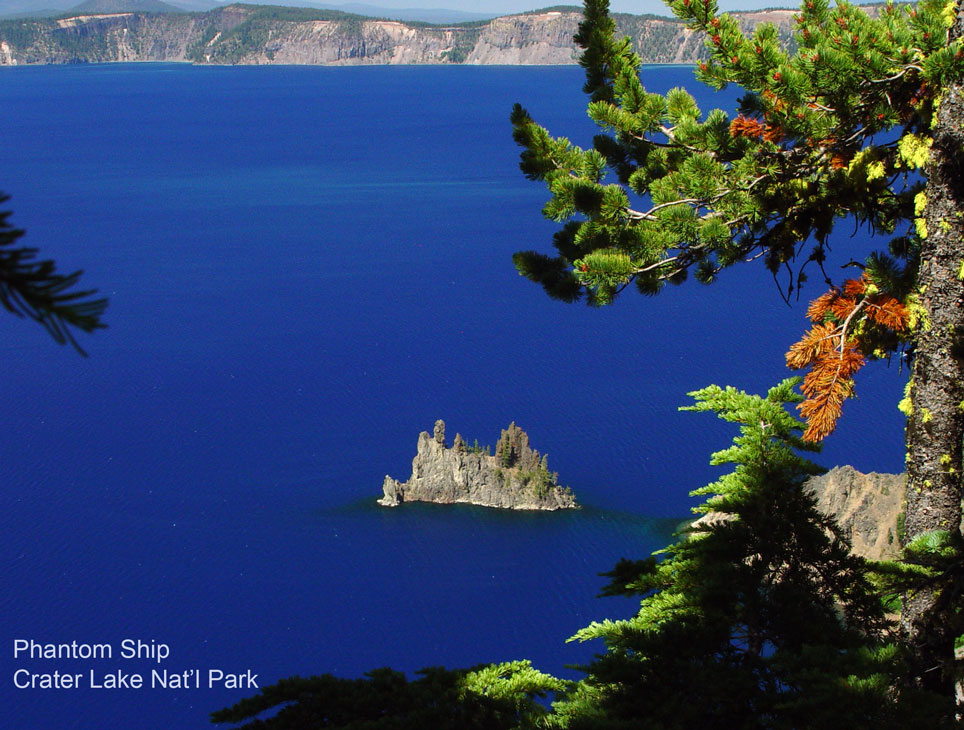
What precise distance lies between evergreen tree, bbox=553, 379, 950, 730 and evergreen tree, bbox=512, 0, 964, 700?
19.1 inches

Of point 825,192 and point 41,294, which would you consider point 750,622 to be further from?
point 41,294

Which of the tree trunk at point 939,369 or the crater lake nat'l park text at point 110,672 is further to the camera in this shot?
the crater lake nat'l park text at point 110,672

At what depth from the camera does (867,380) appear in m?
38.4

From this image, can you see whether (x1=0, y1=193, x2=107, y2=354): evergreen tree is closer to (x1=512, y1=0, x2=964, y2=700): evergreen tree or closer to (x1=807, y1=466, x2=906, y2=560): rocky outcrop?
(x1=512, y1=0, x2=964, y2=700): evergreen tree

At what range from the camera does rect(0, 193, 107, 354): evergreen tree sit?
161 centimetres

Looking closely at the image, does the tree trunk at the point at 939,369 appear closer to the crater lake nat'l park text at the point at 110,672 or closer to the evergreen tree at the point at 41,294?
the evergreen tree at the point at 41,294

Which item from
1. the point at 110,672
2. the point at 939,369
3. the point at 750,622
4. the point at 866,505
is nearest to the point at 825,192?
the point at 939,369

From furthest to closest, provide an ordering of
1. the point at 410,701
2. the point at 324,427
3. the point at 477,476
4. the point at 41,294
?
the point at 324,427, the point at 477,476, the point at 410,701, the point at 41,294

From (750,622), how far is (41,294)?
16.8 feet

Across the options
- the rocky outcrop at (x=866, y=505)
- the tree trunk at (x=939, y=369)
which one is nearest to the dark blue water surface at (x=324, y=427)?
the rocky outcrop at (x=866, y=505)

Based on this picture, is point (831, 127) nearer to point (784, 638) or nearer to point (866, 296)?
point (866, 296)

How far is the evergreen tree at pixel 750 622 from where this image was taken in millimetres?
5156

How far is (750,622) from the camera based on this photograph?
5949mm

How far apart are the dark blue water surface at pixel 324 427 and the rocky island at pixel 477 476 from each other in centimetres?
65
